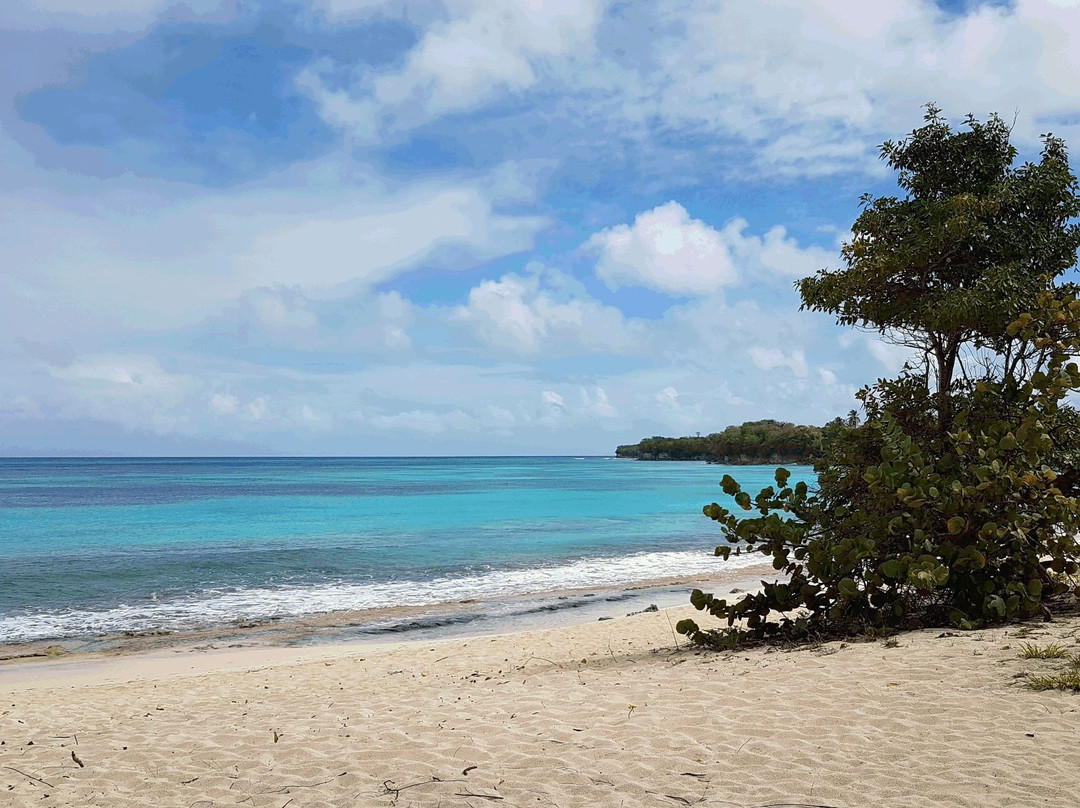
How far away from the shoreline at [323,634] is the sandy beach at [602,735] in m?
2.46

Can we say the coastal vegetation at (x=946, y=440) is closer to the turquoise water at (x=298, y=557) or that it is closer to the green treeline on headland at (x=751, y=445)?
the turquoise water at (x=298, y=557)

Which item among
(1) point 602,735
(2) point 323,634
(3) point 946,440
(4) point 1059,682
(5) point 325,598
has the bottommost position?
(5) point 325,598

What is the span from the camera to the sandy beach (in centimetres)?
443

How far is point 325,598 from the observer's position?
660 inches

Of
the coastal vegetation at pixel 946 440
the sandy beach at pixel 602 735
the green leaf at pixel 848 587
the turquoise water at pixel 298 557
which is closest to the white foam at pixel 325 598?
the turquoise water at pixel 298 557

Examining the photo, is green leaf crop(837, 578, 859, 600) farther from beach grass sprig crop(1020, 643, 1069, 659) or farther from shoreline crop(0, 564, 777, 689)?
shoreline crop(0, 564, 777, 689)

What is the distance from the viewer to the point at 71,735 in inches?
256

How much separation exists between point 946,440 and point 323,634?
399 inches

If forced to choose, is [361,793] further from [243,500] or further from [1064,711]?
[243,500]

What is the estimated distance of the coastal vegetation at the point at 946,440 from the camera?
772 centimetres

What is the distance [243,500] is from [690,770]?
51.9 metres

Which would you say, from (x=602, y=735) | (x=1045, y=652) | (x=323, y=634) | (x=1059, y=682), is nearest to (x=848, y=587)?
(x=1045, y=652)

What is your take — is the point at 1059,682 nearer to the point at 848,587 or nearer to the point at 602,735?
the point at 848,587

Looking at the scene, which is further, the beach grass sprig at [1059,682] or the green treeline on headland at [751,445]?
the green treeline on headland at [751,445]
